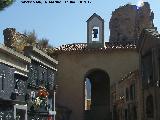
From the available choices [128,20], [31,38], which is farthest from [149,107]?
[128,20]

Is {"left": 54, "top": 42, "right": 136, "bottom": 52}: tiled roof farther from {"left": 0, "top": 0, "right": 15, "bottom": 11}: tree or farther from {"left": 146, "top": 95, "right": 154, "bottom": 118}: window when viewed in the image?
{"left": 0, "top": 0, "right": 15, "bottom": 11}: tree

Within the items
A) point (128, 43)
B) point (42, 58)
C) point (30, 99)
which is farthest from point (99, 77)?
point (30, 99)

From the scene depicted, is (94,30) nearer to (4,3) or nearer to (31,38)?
(31,38)

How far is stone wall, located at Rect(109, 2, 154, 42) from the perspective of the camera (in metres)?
61.5

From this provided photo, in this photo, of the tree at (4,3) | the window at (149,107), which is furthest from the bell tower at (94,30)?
the tree at (4,3)

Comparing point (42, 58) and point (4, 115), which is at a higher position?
point (42, 58)

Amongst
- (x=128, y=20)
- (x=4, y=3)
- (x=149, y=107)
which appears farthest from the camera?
(x=128, y=20)

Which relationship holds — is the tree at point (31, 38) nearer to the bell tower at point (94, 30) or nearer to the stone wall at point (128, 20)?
the bell tower at point (94, 30)

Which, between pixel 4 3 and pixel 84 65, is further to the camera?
pixel 84 65

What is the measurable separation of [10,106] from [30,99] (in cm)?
389

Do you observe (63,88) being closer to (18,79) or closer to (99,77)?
(99,77)

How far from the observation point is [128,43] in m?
44.0

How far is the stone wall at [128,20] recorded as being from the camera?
202ft

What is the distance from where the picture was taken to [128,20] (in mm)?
62875
